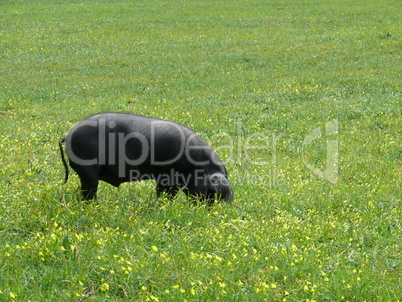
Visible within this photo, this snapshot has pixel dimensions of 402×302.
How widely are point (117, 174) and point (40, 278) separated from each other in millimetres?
2625

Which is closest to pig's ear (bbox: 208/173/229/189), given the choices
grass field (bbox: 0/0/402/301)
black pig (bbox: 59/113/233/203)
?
black pig (bbox: 59/113/233/203)

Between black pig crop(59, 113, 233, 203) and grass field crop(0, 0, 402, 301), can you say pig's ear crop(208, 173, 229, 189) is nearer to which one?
black pig crop(59, 113, 233, 203)

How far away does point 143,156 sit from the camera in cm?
761

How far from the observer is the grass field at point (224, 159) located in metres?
5.40

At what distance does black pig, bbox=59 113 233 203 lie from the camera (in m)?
7.49

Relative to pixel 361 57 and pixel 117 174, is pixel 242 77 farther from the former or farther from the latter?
pixel 117 174

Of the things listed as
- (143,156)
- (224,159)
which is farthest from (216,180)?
(224,159)

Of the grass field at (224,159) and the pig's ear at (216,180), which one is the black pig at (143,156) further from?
the grass field at (224,159)

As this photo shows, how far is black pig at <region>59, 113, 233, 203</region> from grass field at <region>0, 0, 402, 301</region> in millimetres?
287

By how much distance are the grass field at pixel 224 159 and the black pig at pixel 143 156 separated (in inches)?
11.3

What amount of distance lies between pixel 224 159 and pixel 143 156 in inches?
164

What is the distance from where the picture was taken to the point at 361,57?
24.5 m

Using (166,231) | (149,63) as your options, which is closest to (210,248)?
(166,231)

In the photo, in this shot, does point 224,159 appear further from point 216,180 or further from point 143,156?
point 143,156
